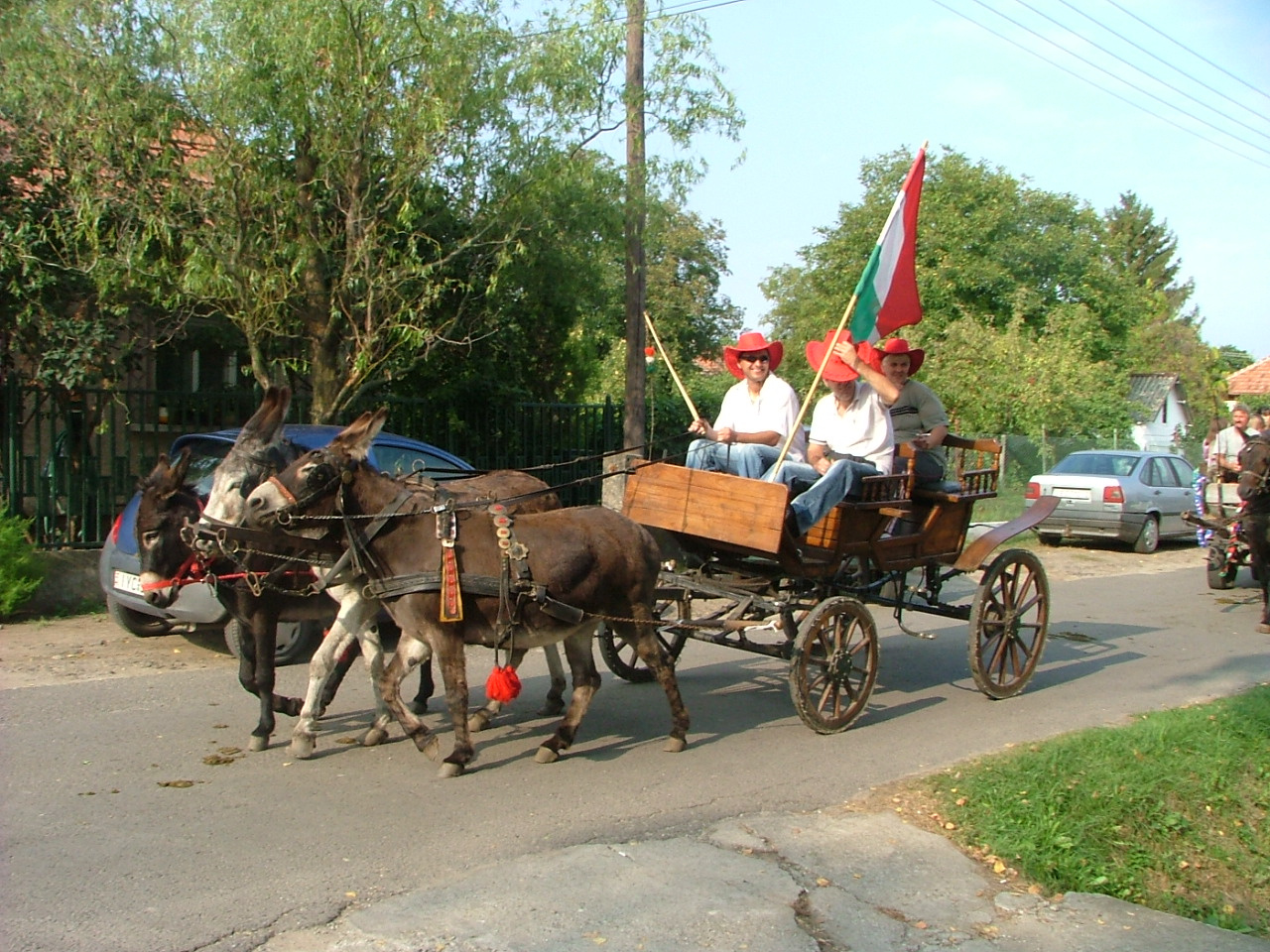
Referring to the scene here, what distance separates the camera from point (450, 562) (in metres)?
6.24

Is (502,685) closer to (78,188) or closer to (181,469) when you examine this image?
(181,469)

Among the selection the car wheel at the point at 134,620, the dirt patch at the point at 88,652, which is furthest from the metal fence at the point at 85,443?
the car wheel at the point at 134,620

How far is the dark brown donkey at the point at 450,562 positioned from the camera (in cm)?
623

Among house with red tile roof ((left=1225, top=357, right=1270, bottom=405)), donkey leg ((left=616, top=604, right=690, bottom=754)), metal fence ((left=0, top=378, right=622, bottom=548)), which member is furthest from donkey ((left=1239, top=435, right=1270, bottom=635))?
house with red tile roof ((left=1225, top=357, right=1270, bottom=405))

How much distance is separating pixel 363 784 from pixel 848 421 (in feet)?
13.7

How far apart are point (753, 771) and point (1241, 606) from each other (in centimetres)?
985

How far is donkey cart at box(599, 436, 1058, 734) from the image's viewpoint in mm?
7297

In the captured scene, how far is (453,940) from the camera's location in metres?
4.34

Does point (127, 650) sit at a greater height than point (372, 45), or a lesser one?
lesser

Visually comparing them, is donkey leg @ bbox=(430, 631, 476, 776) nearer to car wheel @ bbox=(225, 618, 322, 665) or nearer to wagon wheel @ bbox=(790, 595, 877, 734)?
wagon wheel @ bbox=(790, 595, 877, 734)

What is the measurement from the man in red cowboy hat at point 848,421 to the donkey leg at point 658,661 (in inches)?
52.3

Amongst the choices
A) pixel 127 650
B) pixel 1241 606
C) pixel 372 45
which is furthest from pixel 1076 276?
pixel 127 650

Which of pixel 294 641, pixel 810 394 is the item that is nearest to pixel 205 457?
pixel 294 641

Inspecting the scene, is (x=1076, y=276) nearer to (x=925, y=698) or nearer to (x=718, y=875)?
(x=925, y=698)
